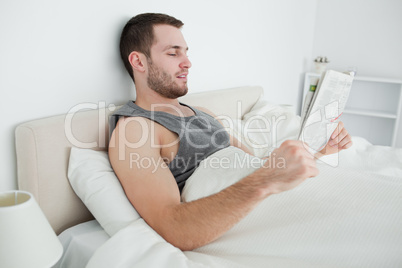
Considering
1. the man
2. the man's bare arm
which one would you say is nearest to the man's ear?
the man

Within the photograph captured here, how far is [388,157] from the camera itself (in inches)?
67.6

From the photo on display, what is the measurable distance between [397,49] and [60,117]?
131 inches

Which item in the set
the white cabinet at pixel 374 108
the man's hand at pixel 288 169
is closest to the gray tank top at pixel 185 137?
the man's hand at pixel 288 169

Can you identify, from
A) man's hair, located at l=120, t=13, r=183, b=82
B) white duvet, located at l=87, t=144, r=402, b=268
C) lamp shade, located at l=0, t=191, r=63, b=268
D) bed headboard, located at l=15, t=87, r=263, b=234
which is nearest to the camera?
lamp shade, located at l=0, t=191, r=63, b=268

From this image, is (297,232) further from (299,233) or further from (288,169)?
(288,169)

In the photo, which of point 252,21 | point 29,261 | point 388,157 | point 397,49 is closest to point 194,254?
point 29,261

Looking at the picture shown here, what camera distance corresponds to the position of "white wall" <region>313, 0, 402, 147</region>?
336 cm

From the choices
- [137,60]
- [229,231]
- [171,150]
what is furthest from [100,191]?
[137,60]

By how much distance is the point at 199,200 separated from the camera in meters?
0.99

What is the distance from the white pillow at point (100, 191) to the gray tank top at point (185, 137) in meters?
0.17

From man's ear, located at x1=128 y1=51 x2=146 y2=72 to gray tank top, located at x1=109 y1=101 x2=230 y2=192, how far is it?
14 centimetres

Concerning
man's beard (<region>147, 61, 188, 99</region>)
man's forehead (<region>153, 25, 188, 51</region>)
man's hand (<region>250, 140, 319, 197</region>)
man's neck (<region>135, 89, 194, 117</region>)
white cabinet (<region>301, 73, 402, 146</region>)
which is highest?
man's forehead (<region>153, 25, 188, 51</region>)

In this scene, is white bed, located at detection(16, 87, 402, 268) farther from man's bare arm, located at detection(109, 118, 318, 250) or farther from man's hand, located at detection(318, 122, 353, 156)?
man's hand, located at detection(318, 122, 353, 156)

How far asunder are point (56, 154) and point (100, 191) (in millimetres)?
172
